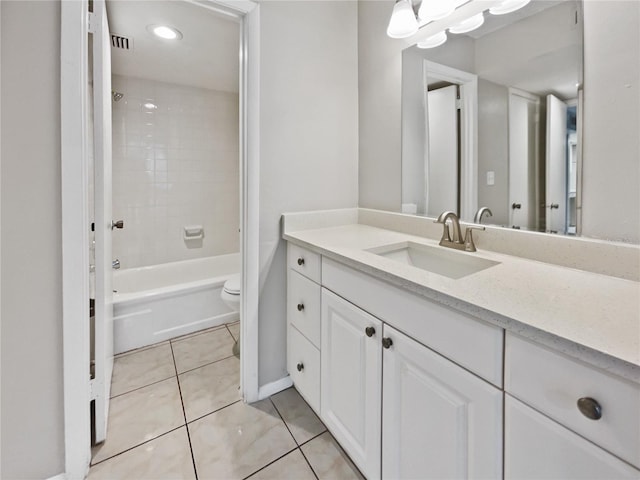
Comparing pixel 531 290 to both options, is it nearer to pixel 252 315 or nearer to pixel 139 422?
pixel 252 315

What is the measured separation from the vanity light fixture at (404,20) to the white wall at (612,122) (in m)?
0.66

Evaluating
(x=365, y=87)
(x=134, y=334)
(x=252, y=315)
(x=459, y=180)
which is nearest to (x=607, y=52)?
(x=459, y=180)

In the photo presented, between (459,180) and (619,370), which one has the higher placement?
(459,180)

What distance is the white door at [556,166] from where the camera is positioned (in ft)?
3.30

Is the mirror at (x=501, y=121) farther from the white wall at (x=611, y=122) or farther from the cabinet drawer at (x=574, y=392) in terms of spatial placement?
the cabinet drawer at (x=574, y=392)

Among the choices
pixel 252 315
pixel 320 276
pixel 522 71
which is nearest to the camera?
pixel 522 71

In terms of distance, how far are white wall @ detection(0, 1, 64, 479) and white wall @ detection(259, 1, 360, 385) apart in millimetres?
786

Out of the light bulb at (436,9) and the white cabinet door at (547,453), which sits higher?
the light bulb at (436,9)

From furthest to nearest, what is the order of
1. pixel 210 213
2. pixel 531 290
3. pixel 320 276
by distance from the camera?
pixel 210 213 < pixel 320 276 < pixel 531 290

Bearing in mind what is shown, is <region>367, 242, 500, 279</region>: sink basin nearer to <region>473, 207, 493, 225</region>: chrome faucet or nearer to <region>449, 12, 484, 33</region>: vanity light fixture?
<region>473, 207, 493, 225</region>: chrome faucet

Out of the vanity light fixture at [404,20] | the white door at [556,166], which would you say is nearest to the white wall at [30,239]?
the vanity light fixture at [404,20]

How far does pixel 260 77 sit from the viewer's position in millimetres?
1453

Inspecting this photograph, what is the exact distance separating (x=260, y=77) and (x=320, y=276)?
100 centimetres

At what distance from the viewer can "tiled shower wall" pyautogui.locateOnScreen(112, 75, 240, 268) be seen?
9.03ft
